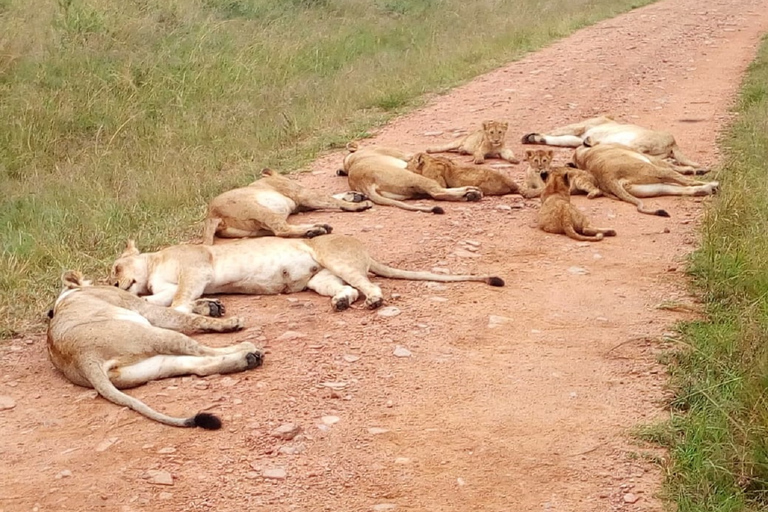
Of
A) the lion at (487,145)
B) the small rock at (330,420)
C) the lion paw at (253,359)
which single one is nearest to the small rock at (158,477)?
the small rock at (330,420)

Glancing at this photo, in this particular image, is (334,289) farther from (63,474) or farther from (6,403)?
(63,474)

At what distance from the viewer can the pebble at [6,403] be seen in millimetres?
4730

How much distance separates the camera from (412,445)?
418 cm

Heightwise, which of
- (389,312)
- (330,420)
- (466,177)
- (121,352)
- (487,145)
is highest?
(121,352)

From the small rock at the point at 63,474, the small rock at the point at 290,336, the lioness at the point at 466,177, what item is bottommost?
the lioness at the point at 466,177

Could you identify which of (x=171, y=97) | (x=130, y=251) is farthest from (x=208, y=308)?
(x=171, y=97)

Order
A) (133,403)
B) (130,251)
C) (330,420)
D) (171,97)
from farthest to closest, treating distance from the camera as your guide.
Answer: (171,97) < (130,251) < (133,403) < (330,420)

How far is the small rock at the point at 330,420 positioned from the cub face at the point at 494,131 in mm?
4996

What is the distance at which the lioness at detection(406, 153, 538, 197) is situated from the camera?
7934mm

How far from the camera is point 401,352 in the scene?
16.6ft

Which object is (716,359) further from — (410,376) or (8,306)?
(8,306)

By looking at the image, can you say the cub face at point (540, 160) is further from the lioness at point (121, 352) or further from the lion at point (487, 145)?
the lioness at point (121, 352)

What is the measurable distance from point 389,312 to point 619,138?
4.14 m

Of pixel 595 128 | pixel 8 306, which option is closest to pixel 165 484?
pixel 8 306
